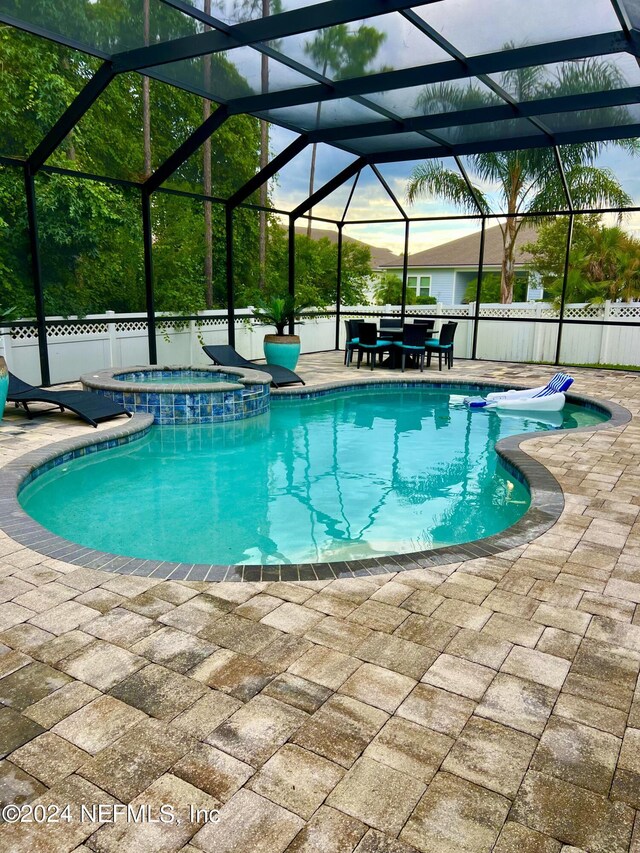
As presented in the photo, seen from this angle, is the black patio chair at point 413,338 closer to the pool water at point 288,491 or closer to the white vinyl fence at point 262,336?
the white vinyl fence at point 262,336

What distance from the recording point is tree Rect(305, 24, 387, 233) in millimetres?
6848

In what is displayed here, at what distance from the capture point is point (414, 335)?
11.5m

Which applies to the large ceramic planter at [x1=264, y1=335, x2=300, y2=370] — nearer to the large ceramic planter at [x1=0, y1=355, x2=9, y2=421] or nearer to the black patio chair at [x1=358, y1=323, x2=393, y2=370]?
the black patio chair at [x1=358, y1=323, x2=393, y2=370]

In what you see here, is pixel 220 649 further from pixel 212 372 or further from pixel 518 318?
pixel 518 318

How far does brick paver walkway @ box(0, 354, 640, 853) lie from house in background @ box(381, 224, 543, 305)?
21.9m

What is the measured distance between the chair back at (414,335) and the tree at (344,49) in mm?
4558

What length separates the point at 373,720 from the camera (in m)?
2.24

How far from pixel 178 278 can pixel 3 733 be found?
11266mm

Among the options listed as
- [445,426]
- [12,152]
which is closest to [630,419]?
[445,426]

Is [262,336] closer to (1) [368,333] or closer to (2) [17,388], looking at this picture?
(1) [368,333]

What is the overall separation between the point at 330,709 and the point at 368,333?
10056 mm

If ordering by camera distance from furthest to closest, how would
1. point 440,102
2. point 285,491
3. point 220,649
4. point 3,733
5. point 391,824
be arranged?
1. point 440,102
2. point 285,491
3. point 220,649
4. point 3,733
5. point 391,824

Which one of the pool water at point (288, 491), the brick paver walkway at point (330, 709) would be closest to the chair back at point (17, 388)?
the pool water at point (288, 491)

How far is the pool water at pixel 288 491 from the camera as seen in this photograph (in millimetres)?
4508
